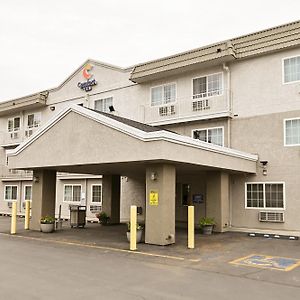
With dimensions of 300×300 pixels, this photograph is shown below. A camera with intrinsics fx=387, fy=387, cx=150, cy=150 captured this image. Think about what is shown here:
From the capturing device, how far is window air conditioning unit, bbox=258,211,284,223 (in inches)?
685

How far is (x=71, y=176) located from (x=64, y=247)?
14.0 meters

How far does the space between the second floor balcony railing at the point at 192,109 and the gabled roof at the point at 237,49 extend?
1722 mm

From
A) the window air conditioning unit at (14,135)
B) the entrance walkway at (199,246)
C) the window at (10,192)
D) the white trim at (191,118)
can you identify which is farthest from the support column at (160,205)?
the window at (10,192)

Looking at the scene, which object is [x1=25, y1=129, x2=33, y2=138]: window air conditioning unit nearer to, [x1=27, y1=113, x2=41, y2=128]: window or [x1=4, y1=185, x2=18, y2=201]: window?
[x1=27, y1=113, x2=41, y2=128]: window

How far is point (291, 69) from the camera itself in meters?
17.8

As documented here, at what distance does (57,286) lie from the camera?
7.86m

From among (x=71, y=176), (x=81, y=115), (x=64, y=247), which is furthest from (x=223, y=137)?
(x=71, y=176)

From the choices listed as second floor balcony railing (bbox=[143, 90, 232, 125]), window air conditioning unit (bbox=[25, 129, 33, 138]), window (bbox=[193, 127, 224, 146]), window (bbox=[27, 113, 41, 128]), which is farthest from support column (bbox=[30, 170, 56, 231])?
window (bbox=[27, 113, 41, 128])

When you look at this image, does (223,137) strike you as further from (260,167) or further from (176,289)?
(176,289)

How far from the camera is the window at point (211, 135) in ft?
64.7

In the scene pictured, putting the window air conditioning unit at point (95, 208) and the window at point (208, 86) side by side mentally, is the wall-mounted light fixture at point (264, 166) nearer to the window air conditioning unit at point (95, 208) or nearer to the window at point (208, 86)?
the window at point (208, 86)

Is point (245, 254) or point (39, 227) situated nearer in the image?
point (245, 254)

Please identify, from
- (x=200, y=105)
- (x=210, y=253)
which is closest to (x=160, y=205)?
(x=210, y=253)

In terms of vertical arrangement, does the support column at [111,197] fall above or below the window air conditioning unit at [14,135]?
below
